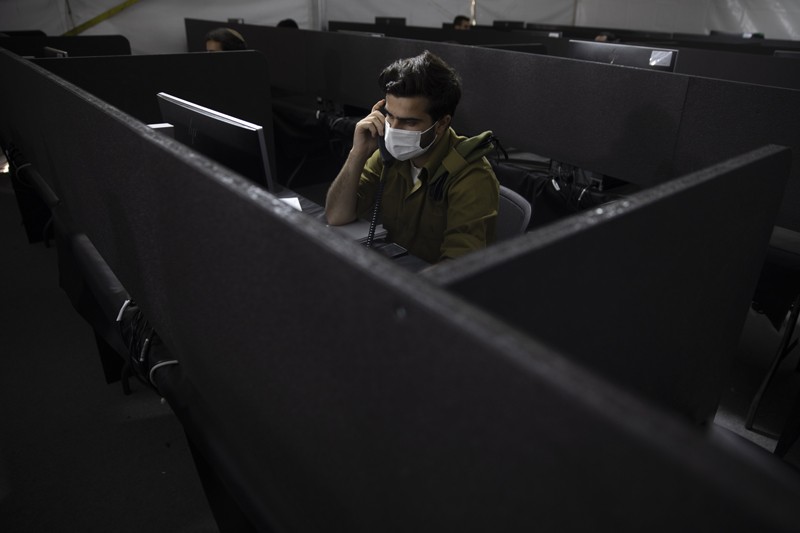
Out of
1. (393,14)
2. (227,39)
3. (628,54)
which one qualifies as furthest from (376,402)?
(393,14)

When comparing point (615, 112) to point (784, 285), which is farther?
point (615, 112)

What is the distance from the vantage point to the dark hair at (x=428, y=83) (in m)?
1.36

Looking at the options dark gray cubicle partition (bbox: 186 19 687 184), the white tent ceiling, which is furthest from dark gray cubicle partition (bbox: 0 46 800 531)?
the white tent ceiling

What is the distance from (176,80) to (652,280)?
1.96 meters

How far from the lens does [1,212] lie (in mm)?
3150

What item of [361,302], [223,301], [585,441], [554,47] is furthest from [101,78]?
[554,47]

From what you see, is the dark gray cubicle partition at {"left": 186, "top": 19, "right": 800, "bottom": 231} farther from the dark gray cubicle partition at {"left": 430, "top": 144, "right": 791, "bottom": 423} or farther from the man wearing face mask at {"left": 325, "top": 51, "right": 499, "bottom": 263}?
the dark gray cubicle partition at {"left": 430, "top": 144, "right": 791, "bottom": 423}

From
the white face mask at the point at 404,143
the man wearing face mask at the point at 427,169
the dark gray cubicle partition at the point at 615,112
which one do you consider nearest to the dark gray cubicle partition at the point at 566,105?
the dark gray cubicle partition at the point at 615,112

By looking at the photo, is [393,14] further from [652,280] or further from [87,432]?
[652,280]

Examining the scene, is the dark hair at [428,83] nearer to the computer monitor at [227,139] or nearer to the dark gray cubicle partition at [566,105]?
the computer monitor at [227,139]

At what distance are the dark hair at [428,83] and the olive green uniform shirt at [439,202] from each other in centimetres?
9

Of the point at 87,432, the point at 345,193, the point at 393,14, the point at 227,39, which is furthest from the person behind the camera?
the point at 393,14

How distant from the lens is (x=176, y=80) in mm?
2064

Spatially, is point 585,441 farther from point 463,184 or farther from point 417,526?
point 463,184
